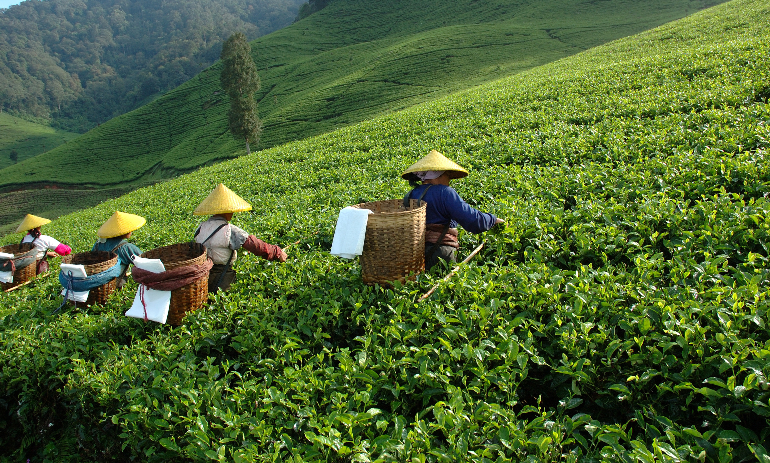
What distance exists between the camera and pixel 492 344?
3158 millimetres

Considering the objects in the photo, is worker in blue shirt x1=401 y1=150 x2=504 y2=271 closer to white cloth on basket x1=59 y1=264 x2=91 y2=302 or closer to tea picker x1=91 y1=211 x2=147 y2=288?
tea picker x1=91 y1=211 x2=147 y2=288

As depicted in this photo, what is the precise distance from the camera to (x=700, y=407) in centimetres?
241

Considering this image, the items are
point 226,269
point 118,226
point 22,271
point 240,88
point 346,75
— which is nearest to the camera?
point 226,269

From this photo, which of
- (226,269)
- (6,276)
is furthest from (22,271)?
(226,269)

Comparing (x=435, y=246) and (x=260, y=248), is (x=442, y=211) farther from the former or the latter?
(x=260, y=248)

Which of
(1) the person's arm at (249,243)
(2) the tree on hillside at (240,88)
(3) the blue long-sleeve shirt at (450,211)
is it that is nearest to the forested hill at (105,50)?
(2) the tree on hillside at (240,88)

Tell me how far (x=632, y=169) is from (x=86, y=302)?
25.7 feet

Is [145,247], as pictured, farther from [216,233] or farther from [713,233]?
[713,233]

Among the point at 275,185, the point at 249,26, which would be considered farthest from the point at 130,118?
the point at 249,26

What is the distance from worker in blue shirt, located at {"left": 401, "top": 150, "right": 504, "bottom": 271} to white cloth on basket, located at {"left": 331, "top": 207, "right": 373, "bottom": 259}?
2.65 ft

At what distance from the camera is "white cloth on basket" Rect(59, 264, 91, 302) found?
5.48 meters

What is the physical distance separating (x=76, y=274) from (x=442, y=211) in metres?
4.78

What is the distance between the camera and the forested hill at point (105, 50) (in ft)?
414

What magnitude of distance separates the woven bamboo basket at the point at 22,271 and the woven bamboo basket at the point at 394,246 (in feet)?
27.1
